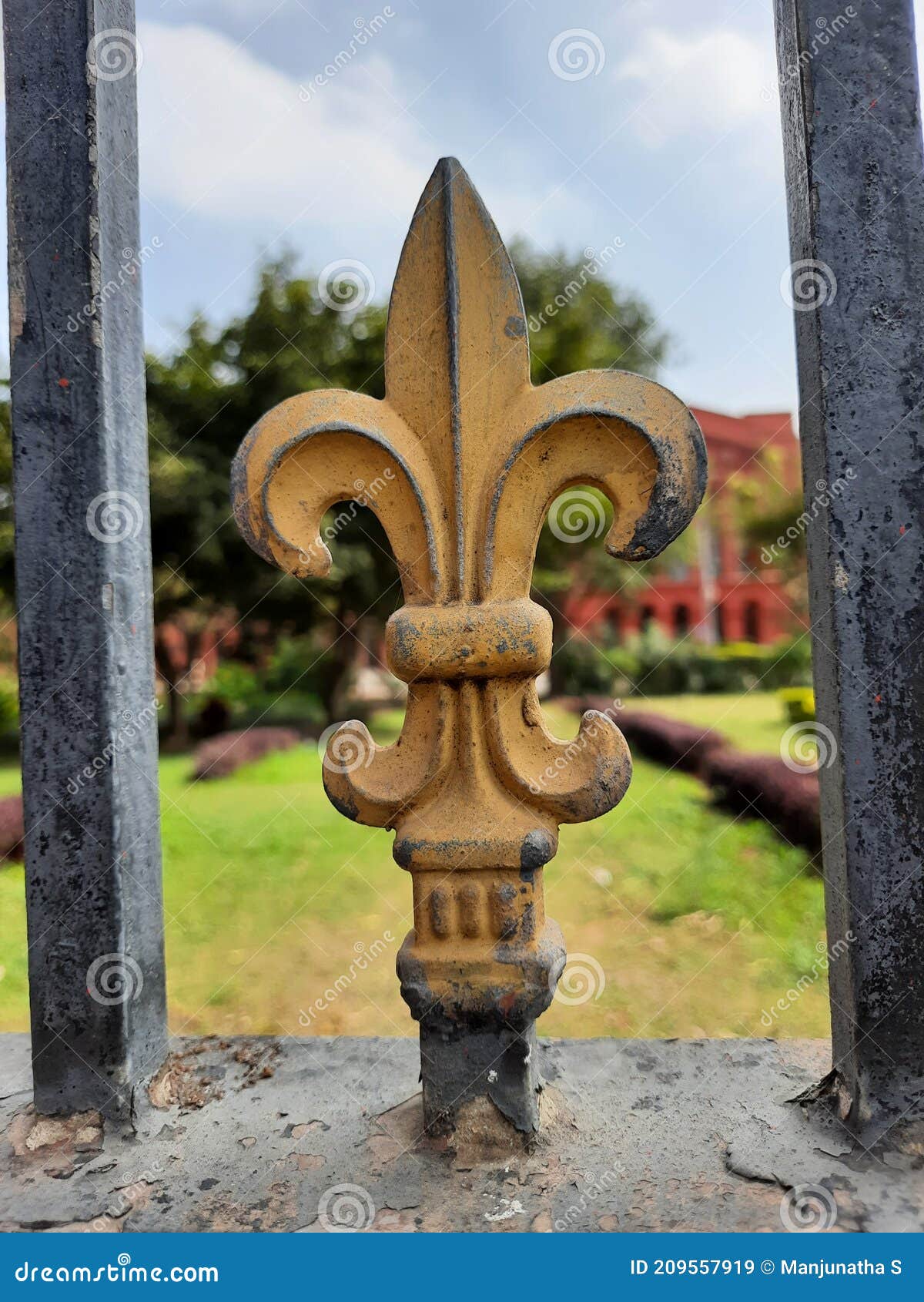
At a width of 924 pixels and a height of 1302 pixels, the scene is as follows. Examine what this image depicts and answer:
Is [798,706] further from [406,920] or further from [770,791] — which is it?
[406,920]

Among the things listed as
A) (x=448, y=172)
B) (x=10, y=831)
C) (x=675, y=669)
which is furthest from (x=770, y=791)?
(x=675, y=669)

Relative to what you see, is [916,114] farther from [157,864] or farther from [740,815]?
[740,815]

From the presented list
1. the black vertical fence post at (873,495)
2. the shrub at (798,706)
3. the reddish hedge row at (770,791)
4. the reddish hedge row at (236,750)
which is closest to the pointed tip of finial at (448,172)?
the black vertical fence post at (873,495)

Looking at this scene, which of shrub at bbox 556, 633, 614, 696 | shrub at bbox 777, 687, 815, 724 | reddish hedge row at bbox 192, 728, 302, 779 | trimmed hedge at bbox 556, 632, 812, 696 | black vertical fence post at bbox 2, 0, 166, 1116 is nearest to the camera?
black vertical fence post at bbox 2, 0, 166, 1116

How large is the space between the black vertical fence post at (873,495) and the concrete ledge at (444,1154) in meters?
0.21

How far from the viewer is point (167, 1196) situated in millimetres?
1556

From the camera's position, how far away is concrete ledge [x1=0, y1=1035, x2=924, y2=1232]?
148cm

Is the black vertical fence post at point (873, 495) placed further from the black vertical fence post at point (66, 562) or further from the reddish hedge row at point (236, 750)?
the reddish hedge row at point (236, 750)

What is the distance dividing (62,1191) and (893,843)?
1726 millimetres

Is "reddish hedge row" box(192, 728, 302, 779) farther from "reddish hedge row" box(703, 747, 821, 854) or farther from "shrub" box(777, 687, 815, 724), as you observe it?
"shrub" box(777, 687, 815, 724)

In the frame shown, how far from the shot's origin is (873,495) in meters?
1.62

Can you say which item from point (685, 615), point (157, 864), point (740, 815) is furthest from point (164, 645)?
point (685, 615)

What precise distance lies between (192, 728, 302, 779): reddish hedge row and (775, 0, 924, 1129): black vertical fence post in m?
7.59

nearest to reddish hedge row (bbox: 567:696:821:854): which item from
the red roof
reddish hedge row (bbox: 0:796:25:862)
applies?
reddish hedge row (bbox: 0:796:25:862)
